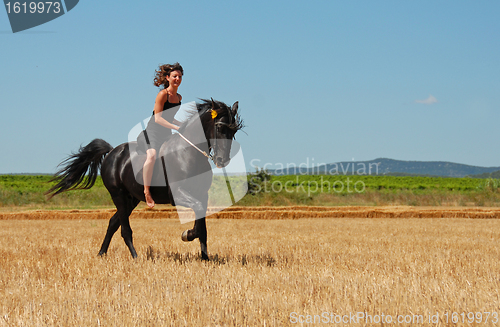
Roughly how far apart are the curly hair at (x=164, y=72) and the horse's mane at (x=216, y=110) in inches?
24.2

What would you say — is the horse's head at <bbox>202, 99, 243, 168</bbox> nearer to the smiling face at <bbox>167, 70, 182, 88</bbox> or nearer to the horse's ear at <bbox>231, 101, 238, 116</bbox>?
the horse's ear at <bbox>231, 101, 238, 116</bbox>

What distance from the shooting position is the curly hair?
636cm

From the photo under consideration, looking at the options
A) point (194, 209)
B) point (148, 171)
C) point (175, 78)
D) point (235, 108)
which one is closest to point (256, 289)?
point (194, 209)

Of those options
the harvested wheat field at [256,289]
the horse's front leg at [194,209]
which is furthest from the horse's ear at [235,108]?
the harvested wheat field at [256,289]

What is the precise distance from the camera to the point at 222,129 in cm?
579

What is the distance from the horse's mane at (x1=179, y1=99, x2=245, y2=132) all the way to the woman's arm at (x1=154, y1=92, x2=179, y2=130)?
230 millimetres

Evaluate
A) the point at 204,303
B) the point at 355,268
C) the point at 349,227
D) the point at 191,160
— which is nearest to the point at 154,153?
the point at 191,160

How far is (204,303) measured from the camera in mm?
3842

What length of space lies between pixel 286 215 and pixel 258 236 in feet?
23.7

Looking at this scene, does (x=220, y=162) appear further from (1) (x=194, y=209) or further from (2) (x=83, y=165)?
(2) (x=83, y=165)

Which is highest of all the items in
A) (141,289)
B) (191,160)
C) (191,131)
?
(191,131)

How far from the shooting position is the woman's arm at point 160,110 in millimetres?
6145

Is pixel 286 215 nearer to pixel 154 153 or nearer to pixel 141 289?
pixel 154 153

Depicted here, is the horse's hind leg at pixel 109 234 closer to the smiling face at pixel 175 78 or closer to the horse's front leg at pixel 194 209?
the horse's front leg at pixel 194 209
